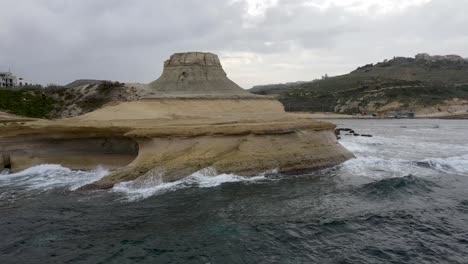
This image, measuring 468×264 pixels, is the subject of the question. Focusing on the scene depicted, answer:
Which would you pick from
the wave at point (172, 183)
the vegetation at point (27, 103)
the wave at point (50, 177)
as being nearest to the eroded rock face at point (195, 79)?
the vegetation at point (27, 103)

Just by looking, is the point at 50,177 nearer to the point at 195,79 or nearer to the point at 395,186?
the point at 395,186

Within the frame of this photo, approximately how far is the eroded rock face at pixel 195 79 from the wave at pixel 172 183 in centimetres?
1614

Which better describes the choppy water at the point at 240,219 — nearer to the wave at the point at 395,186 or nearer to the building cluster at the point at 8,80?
the wave at the point at 395,186

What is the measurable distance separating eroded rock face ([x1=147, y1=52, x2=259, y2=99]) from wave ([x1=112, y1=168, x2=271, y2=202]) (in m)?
16.1

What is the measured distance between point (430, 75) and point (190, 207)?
140 meters

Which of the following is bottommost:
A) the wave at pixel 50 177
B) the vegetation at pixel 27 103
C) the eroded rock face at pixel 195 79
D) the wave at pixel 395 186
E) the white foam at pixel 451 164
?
the white foam at pixel 451 164

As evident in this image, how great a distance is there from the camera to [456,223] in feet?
43.0

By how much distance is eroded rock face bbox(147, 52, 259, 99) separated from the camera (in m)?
35.4

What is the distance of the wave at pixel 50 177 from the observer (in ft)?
60.5

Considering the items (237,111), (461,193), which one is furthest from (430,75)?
(461,193)

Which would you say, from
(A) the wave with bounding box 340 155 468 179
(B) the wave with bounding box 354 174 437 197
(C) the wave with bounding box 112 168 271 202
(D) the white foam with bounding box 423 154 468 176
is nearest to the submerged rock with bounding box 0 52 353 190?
(C) the wave with bounding box 112 168 271 202

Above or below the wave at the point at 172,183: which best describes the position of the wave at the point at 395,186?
below

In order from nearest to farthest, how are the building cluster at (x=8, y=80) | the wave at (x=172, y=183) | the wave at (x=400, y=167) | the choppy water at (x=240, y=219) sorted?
the choppy water at (x=240, y=219) < the wave at (x=172, y=183) < the wave at (x=400, y=167) < the building cluster at (x=8, y=80)

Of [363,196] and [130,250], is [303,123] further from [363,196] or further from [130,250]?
[130,250]
